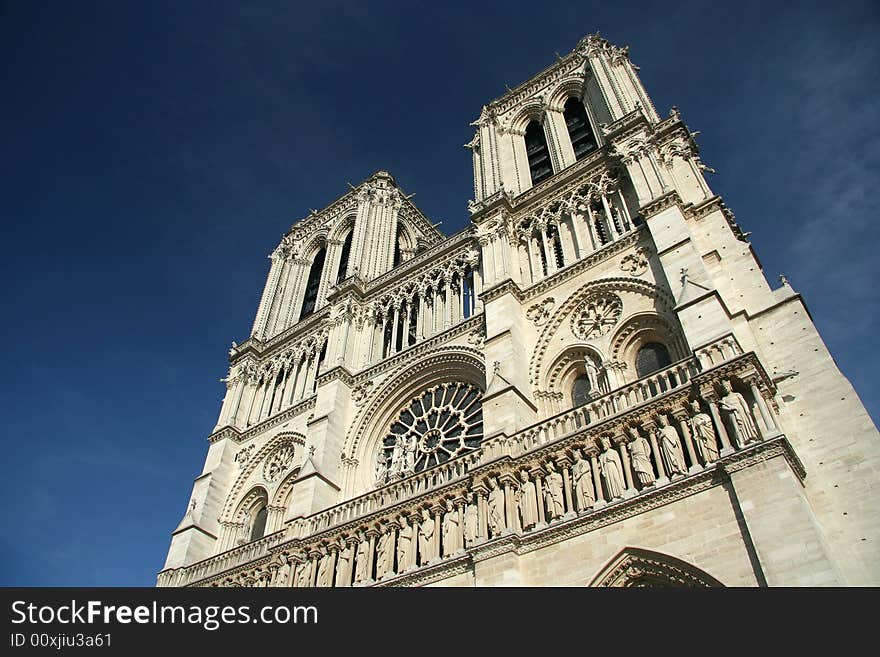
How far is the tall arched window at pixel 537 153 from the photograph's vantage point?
21.9 meters

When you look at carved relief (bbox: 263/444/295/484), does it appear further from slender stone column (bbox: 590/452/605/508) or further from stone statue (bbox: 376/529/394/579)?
slender stone column (bbox: 590/452/605/508)

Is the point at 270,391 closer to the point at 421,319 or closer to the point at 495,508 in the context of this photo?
the point at 421,319

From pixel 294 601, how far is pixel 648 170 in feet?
41.6

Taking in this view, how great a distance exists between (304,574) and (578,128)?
16.1 metres

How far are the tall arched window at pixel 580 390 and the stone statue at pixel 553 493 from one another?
2693 millimetres

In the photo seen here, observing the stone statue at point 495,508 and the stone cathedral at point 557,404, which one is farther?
the stone statue at point 495,508

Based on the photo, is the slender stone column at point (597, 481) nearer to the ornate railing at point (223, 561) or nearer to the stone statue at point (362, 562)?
the stone statue at point (362, 562)

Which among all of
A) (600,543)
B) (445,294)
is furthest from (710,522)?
(445,294)

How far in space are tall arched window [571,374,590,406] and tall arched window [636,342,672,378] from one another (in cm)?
118

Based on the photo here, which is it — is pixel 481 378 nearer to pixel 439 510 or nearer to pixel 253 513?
pixel 439 510

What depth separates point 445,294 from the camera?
788 inches

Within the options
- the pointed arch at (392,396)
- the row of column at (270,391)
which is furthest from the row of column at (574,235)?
the row of column at (270,391)

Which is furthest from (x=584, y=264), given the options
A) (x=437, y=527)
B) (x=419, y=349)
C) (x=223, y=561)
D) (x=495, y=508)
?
(x=223, y=561)

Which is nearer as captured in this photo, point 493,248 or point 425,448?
point 425,448
